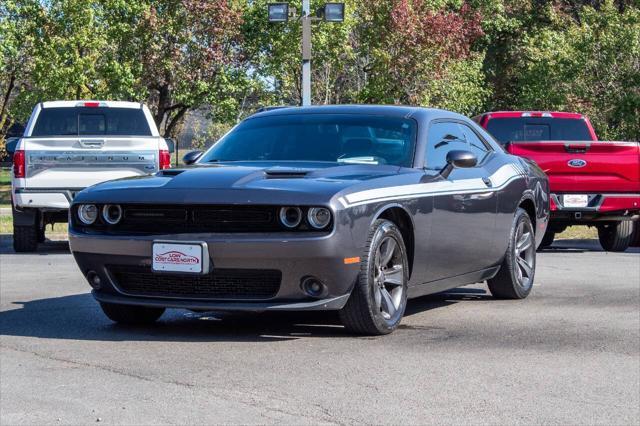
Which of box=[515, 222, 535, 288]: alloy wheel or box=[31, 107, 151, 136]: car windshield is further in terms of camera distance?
box=[31, 107, 151, 136]: car windshield

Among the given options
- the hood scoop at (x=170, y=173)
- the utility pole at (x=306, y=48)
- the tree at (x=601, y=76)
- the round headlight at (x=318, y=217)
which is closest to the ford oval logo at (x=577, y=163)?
the hood scoop at (x=170, y=173)

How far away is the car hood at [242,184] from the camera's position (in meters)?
7.27

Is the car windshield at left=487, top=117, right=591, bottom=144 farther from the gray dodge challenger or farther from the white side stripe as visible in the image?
the gray dodge challenger

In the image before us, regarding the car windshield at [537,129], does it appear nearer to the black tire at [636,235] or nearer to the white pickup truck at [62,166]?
the black tire at [636,235]

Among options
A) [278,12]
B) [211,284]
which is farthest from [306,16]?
[211,284]

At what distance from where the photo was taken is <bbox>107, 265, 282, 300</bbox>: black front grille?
7.36 metres

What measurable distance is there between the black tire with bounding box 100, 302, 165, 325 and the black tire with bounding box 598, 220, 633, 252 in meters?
8.83

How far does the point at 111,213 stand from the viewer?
7785mm

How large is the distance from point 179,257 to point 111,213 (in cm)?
69

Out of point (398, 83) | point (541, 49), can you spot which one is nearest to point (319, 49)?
point (398, 83)

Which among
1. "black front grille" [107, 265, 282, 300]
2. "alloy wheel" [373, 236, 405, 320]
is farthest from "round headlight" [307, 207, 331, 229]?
"alloy wheel" [373, 236, 405, 320]

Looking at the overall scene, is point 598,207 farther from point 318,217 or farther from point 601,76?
point 601,76

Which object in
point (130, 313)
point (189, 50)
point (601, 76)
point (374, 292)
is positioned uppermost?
point (189, 50)

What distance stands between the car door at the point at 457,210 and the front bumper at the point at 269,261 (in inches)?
46.9
